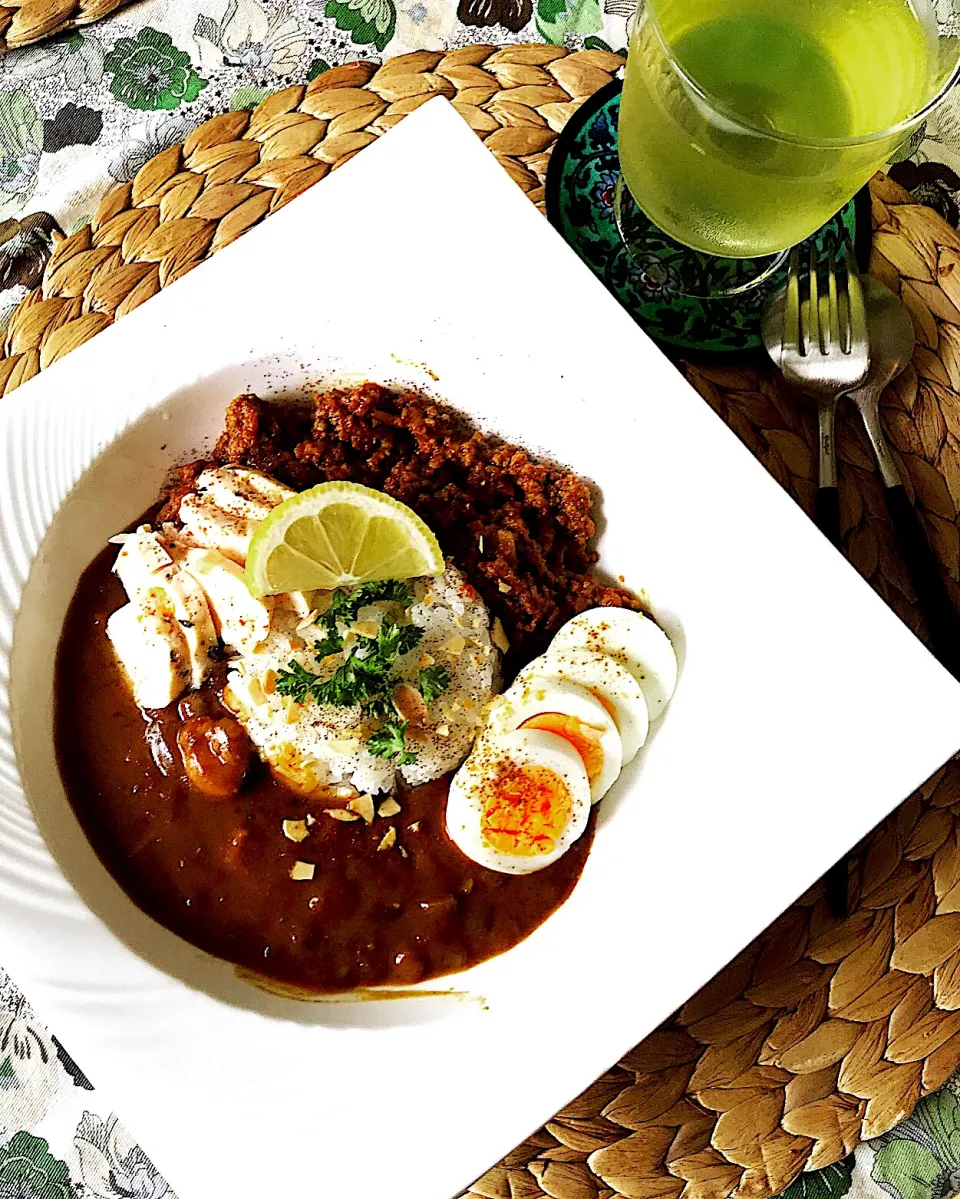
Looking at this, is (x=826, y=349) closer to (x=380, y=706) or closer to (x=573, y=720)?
(x=573, y=720)

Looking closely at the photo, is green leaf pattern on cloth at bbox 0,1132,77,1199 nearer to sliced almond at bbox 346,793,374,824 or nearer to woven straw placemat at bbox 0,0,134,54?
sliced almond at bbox 346,793,374,824

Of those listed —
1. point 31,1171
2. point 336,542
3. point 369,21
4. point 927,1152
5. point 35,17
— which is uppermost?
point 35,17

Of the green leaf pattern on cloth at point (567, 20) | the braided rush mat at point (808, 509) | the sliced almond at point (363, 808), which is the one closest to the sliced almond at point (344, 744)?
the sliced almond at point (363, 808)

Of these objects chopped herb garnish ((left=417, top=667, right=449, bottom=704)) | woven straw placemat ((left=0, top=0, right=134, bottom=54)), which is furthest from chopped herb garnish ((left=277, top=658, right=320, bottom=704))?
woven straw placemat ((left=0, top=0, right=134, bottom=54))

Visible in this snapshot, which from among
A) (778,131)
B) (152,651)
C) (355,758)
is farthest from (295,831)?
(778,131)

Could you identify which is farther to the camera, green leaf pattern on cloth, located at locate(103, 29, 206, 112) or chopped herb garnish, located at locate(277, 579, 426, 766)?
green leaf pattern on cloth, located at locate(103, 29, 206, 112)
